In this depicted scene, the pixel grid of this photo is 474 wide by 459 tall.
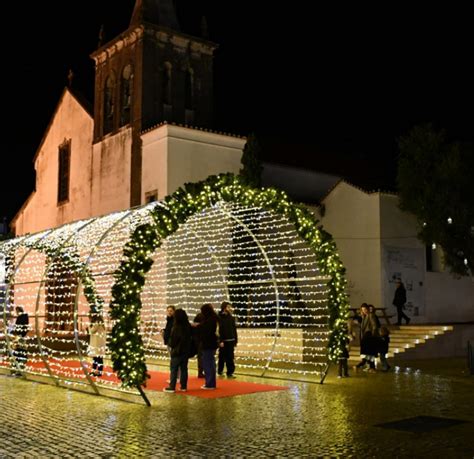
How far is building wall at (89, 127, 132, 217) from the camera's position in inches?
1125

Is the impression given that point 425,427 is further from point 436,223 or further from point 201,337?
point 436,223

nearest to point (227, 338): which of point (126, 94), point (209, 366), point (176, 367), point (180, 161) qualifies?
point (209, 366)

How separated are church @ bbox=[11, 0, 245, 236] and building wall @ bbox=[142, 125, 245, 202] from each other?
39 millimetres

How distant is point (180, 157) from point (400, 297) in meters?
9.92

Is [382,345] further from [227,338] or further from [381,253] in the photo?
[381,253]

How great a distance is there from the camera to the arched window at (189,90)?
29.7 meters

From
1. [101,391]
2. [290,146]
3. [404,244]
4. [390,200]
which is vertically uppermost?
[290,146]

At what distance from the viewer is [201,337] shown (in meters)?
14.5

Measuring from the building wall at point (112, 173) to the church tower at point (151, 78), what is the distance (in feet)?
1.15

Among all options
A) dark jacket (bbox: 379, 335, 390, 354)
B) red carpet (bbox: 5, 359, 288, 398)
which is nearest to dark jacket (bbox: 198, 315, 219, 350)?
red carpet (bbox: 5, 359, 288, 398)

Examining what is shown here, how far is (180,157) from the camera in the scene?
26.8m

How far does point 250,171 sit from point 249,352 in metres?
8.17

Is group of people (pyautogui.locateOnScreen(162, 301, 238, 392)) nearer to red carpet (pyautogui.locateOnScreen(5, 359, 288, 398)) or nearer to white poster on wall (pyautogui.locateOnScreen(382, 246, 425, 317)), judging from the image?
red carpet (pyautogui.locateOnScreen(5, 359, 288, 398))

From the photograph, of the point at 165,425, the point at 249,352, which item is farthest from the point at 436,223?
the point at 165,425
